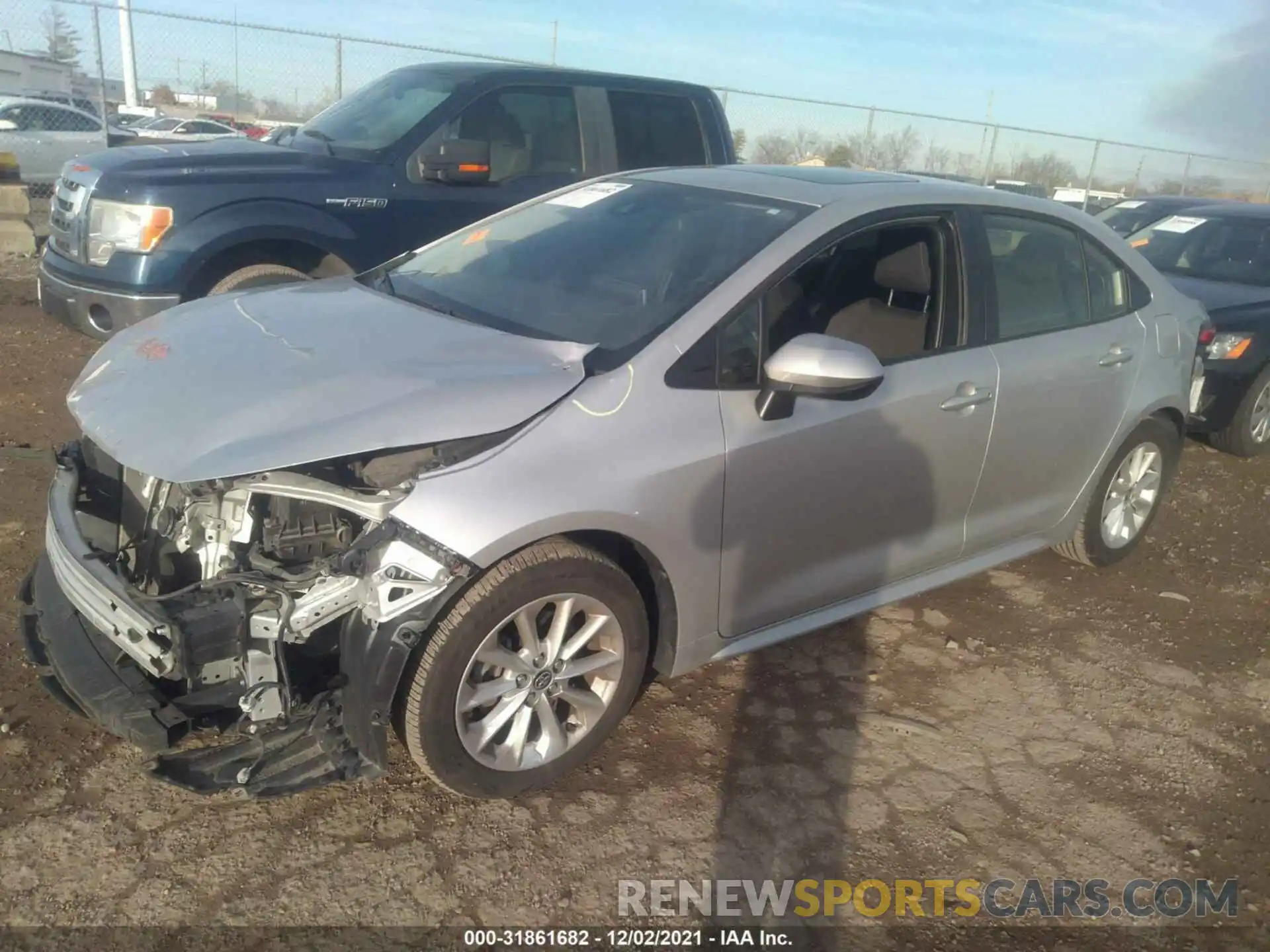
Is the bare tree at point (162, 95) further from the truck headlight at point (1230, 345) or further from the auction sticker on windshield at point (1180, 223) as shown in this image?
the truck headlight at point (1230, 345)

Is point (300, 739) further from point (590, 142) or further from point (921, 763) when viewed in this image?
point (590, 142)

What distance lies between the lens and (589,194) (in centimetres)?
400

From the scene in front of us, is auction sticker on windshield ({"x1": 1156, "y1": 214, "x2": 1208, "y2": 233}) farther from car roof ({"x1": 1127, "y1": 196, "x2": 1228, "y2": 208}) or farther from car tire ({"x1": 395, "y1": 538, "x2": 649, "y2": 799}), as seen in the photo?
car tire ({"x1": 395, "y1": 538, "x2": 649, "y2": 799})

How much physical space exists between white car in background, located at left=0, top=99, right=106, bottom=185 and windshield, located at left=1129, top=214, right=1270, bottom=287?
12566 mm

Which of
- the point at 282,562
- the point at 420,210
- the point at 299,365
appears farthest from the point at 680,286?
the point at 420,210

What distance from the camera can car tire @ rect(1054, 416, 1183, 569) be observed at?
4535 millimetres

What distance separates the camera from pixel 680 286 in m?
3.19

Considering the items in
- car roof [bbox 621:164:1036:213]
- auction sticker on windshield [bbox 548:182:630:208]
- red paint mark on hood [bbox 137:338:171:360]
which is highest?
car roof [bbox 621:164:1036:213]

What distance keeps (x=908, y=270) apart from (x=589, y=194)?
1.29 meters

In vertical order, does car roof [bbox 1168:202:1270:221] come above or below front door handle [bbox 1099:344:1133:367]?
above

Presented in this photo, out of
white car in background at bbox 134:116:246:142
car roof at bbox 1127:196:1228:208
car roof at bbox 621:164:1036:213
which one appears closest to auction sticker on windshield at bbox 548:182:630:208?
car roof at bbox 621:164:1036:213

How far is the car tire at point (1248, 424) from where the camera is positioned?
22.3 ft

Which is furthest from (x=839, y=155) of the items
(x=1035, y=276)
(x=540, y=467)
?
(x=540, y=467)

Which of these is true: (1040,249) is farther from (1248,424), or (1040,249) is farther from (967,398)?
(1248,424)
